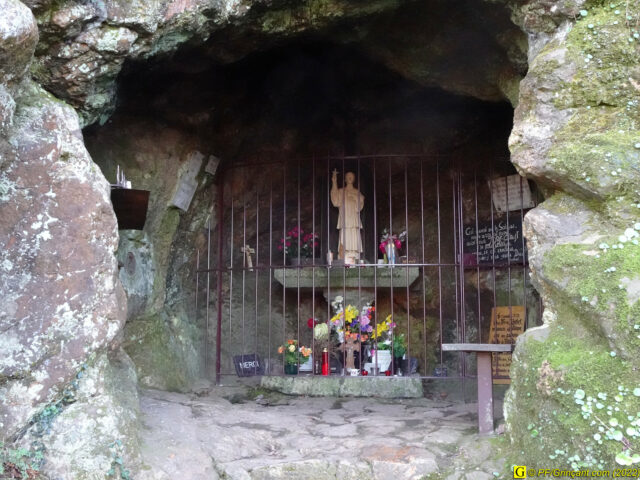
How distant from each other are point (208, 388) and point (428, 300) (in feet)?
8.54

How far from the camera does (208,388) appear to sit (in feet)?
20.3

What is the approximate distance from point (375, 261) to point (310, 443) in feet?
9.67

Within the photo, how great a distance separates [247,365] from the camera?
6719 mm

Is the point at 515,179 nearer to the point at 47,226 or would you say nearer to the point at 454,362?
the point at 454,362

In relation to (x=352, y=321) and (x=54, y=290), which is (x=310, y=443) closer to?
(x=54, y=290)

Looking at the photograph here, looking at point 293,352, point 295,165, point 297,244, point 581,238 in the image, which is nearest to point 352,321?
point 293,352

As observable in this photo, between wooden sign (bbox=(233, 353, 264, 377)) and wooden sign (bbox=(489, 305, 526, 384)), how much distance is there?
7.72 ft

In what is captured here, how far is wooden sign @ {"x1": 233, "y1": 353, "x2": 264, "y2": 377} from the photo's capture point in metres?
6.65

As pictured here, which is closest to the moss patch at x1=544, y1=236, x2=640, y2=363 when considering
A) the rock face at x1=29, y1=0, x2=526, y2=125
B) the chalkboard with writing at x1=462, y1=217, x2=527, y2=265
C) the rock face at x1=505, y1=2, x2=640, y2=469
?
the rock face at x1=505, y1=2, x2=640, y2=469

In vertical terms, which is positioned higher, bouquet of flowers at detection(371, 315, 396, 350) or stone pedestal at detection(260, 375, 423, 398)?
bouquet of flowers at detection(371, 315, 396, 350)

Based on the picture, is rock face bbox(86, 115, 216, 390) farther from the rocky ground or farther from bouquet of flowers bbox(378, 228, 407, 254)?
bouquet of flowers bbox(378, 228, 407, 254)

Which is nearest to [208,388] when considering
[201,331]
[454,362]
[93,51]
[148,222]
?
[201,331]

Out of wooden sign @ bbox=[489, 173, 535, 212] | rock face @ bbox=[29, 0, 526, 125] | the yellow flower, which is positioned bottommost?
the yellow flower

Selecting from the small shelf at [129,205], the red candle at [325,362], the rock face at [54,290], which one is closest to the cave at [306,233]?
the rock face at [54,290]
